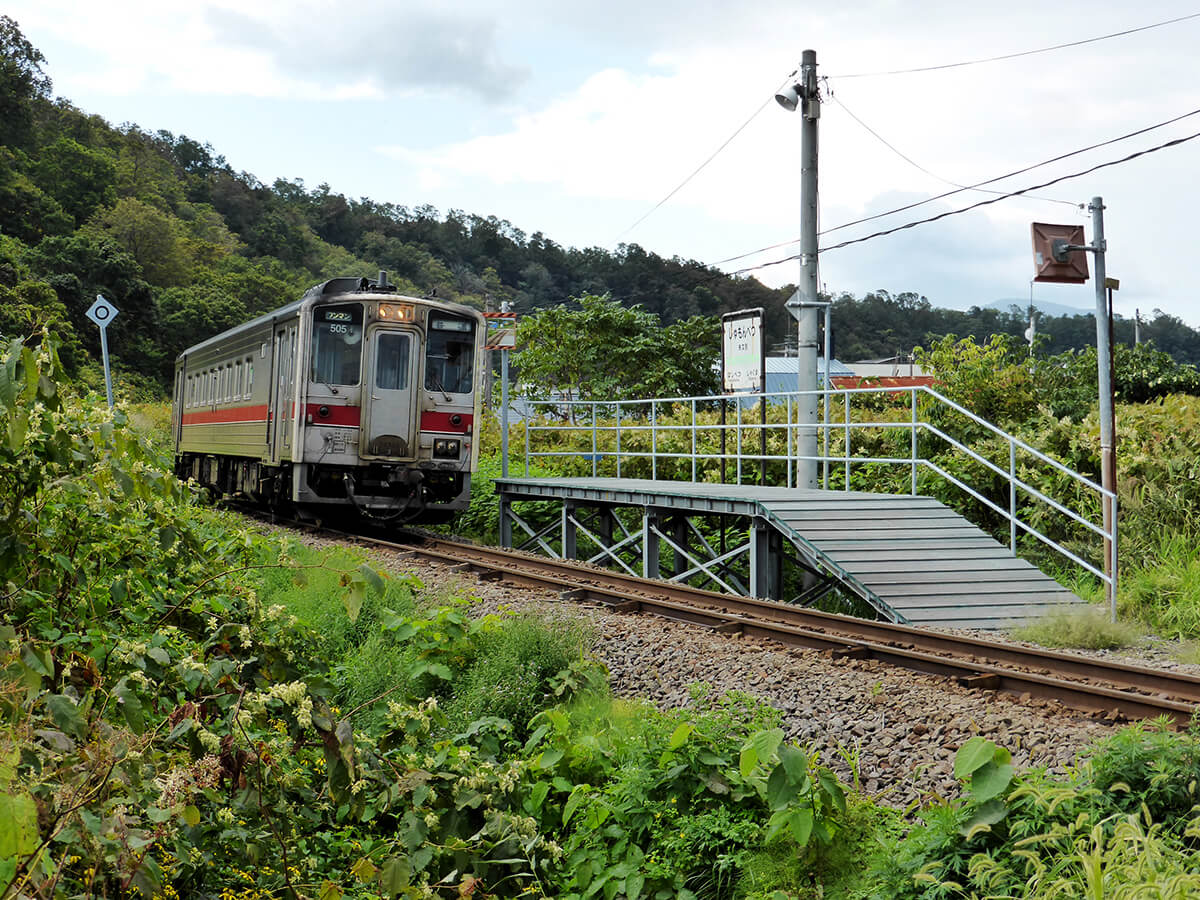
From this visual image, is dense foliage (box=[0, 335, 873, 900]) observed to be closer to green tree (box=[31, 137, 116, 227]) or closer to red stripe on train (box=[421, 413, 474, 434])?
red stripe on train (box=[421, 413, 474, 434])

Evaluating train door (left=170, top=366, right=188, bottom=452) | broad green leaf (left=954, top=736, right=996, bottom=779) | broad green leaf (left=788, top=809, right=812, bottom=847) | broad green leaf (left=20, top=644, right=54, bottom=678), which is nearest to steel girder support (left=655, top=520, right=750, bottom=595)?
broad green leaf (left=788, top=809, right=812, bottom=847)

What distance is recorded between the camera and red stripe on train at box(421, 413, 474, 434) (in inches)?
606

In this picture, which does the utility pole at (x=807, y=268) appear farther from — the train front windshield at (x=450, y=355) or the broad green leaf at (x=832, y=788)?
the broad green leaf at (x=832, y=788)

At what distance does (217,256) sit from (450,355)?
5455cm

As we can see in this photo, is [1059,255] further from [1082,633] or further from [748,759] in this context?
[748,759]

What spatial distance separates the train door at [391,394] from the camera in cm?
1502

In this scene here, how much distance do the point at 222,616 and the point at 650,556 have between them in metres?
9.02

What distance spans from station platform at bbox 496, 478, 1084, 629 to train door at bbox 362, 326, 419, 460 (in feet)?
9.32

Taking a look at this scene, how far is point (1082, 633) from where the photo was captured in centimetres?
836

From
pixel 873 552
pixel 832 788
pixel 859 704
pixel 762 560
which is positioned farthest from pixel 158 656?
pixel 762 560

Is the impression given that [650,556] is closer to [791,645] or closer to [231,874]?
[791,645]

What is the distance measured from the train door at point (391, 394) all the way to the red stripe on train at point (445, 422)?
19cm

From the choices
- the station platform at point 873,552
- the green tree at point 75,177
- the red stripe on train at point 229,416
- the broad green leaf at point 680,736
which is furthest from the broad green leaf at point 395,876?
the green tree at point 75,177

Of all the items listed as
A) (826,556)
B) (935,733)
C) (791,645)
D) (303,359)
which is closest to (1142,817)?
(935,733)
